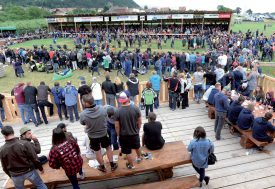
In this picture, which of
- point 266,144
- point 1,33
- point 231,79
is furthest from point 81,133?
point 1,33

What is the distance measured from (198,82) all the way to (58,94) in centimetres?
446

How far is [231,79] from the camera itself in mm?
8539

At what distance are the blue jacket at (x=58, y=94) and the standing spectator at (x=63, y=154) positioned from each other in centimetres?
371

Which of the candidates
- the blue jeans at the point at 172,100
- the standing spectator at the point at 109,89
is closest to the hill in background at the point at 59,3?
the standing spectator at the point at 109,89

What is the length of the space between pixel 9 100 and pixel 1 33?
34684mm

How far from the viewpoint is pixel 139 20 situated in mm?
30328

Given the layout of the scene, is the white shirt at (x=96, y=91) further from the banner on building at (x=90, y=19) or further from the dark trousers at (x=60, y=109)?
the banner on building at (x=90, y=19)

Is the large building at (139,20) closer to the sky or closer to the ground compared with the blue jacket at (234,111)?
closer to the sky

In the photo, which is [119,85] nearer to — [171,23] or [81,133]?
[81,133]

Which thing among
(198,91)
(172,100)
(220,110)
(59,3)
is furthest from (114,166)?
(59,3)

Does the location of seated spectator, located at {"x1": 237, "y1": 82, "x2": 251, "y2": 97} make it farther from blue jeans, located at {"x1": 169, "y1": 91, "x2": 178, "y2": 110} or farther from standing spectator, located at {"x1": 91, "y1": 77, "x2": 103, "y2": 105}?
standing spectator, located at {"x1": 91, "y1": 77, "x2": 103, "y2": 105}

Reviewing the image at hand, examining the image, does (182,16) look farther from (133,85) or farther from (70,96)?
(70,96)

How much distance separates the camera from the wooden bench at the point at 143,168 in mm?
3912

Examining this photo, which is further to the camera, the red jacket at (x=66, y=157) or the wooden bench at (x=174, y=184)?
the wooden bench at (x=174, y=184)
